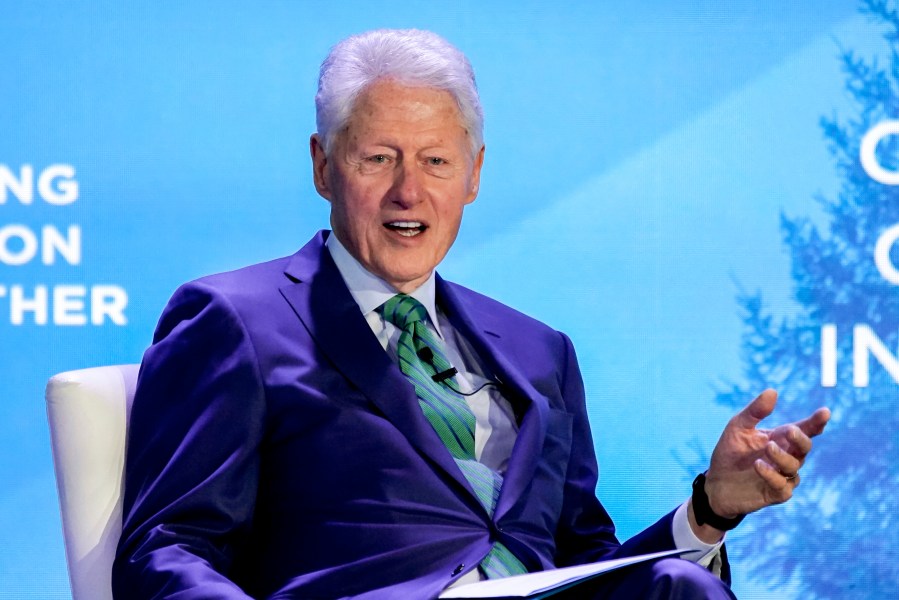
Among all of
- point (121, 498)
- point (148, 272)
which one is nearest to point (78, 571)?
point (121, 498)

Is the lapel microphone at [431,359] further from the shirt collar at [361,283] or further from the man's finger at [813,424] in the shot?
the man's finger at [813,424]

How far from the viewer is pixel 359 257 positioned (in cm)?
211

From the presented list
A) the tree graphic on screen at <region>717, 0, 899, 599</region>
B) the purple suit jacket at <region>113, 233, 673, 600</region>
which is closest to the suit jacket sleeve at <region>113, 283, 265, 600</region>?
the purple suit jacket at <region>113, 233, 673, 600</region>

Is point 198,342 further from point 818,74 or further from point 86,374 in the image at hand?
point 818,74

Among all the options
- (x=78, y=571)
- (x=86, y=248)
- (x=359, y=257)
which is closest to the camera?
(x=78, y=571)

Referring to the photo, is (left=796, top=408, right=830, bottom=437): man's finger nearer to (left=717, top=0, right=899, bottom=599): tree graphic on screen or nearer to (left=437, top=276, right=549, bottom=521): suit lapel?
(left=437, top=276, right=549, bottom=521): suit lapel

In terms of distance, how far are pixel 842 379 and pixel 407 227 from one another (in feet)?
5.57

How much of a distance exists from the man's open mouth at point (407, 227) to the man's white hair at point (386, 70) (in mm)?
162

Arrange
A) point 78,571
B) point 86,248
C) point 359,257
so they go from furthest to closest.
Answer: point 86,248 < point 359,257 < point 78,571

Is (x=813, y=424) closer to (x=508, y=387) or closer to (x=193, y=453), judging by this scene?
(x=508, y=387)

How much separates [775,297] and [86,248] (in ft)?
5.63

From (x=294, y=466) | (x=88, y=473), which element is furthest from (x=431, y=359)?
(x=88, y=473)

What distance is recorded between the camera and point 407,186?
2059 mm

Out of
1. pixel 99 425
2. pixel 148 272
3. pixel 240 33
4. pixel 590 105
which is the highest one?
pixel 240 33
